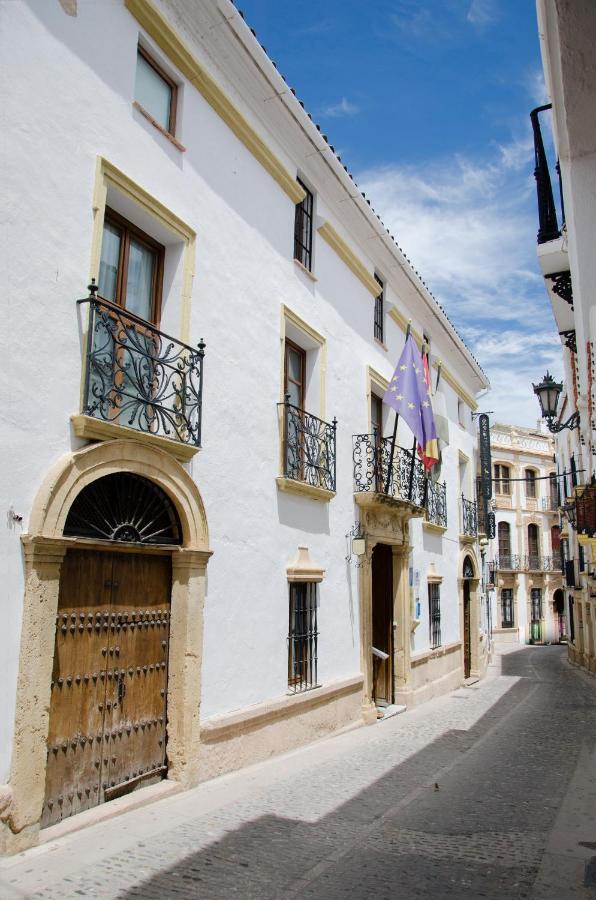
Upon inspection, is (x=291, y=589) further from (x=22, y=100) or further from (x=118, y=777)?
(x=22, y=100)

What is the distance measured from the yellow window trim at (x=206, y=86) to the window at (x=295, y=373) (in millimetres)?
2100

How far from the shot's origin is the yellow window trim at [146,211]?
6.08 meters

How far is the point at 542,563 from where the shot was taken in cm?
4341

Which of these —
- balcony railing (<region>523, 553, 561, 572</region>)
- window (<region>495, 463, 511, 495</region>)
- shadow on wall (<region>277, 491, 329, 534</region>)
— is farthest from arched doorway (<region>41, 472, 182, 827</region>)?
balcony railing (<region>523, 553, 561, 572</region>)

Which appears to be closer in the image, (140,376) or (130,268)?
(140,376)

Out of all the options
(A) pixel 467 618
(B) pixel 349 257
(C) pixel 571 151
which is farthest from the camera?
(A) pixel 467 618

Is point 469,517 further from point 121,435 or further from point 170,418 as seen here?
point 121,435

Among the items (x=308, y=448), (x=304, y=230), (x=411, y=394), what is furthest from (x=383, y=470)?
(x=304, y=230)

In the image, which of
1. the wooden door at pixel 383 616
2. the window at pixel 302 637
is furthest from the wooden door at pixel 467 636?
the window at pixel 302 637

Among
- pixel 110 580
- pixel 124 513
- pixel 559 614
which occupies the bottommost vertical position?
pixel 559 614

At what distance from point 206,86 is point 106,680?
633 centimetres

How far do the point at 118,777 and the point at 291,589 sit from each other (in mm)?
3462

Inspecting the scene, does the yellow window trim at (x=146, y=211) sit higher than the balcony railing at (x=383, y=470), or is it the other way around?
the yellow window trim at (x=146, y=211)

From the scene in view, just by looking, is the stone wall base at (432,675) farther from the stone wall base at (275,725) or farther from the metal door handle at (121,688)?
the metal door handle at (121,688)
